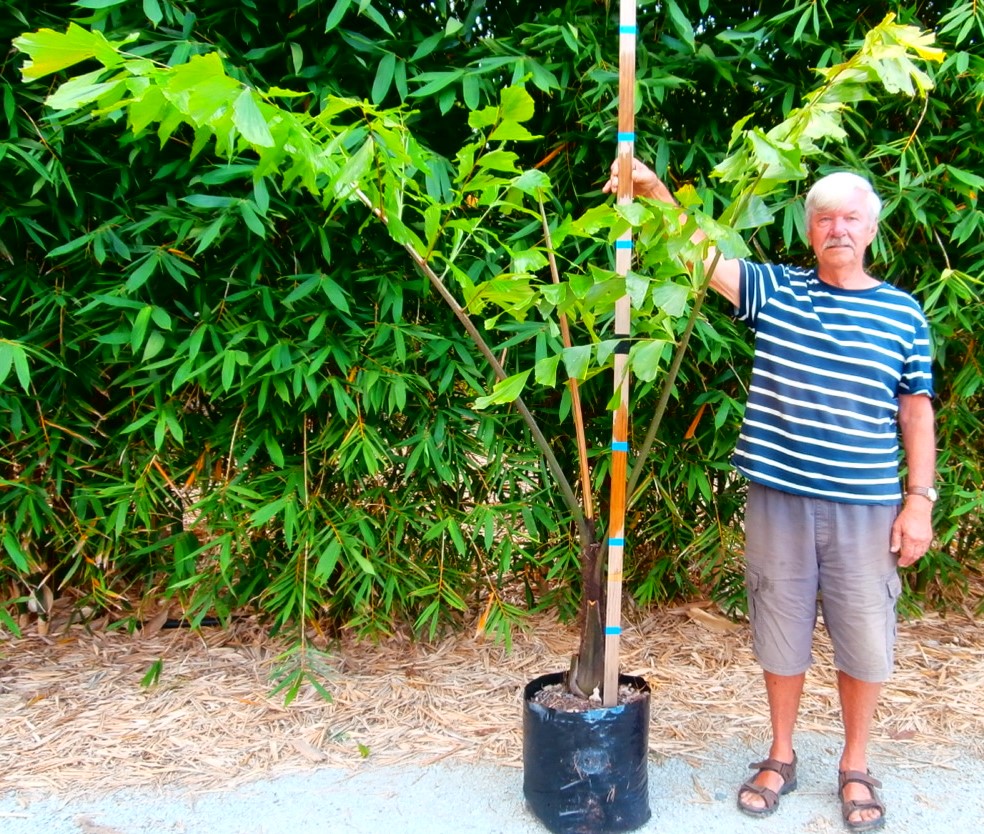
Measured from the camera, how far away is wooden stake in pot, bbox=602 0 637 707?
152 cm

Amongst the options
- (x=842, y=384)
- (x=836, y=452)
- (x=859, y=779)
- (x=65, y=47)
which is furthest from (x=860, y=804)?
(x=65, y=47)

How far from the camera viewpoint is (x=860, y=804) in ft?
6.09

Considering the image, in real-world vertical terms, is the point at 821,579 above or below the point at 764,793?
above

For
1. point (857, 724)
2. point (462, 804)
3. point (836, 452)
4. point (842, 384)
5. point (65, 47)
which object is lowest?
point (462, 804)

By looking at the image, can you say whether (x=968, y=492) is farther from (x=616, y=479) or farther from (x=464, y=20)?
(x=464, y=20)

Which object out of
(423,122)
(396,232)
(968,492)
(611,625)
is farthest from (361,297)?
(968,492)

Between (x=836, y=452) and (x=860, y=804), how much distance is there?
30.5 inches

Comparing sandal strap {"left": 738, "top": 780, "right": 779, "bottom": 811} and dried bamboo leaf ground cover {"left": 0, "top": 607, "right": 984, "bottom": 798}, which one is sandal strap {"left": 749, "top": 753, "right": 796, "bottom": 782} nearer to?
sandal strap {"left": 738, "top": 780, "right": 779, "bottom": 811}

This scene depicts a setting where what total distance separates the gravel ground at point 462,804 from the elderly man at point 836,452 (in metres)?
0.08

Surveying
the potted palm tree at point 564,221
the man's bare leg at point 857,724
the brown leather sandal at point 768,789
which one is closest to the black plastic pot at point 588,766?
the potted palm tree at point 564,221

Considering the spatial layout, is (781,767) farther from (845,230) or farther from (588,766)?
(845,230)

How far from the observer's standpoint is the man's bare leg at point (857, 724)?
1.84m

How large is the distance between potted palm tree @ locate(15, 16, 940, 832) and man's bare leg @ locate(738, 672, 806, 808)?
0.25 m

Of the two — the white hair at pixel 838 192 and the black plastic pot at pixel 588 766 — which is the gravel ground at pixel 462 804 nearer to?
the black plastic pot at pixel 588 766
